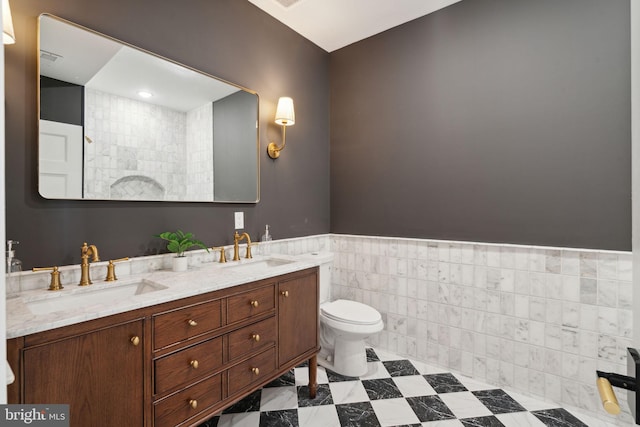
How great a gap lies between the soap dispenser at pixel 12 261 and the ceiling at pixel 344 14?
2092 mm

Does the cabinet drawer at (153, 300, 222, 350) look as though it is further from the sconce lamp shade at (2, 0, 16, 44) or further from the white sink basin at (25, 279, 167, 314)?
the sconce lamp shade at (2, 0, 16, 44)

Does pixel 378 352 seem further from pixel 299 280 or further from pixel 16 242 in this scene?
pixel 16 242

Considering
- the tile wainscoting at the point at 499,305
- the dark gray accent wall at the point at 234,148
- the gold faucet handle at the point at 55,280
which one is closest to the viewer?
the gold faucet handle at the point at 55,280

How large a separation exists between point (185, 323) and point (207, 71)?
157 centimetres

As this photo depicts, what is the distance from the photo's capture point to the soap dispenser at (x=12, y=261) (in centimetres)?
125

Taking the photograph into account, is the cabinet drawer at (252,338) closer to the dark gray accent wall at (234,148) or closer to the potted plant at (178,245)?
the potted plant at (178,245)

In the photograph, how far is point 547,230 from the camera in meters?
2.04

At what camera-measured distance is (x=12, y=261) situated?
1.27 meters

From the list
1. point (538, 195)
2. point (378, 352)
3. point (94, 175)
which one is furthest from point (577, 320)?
point (94, 175)

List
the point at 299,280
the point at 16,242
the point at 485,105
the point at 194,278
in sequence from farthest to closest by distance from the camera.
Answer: the point at 485,105 → the point at 299,280 → the point at 194,278 → the point at 16,242

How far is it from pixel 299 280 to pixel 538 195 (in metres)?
1.63

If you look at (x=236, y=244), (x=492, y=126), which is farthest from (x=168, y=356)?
(x=492, y=126)

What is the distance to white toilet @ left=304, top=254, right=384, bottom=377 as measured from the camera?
7.16ft

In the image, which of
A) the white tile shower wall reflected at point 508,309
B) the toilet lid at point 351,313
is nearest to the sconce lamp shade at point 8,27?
the toilet lid at point 351,313
